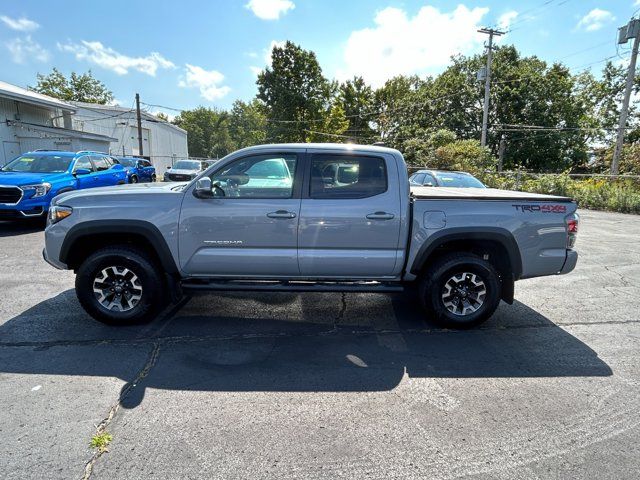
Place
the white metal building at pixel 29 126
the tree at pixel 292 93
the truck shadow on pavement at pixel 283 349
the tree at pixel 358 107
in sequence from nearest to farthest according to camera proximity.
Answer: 1. the truck shadow on pavement at pixel 283 349
2. the white metal building at pixel 29 126
3. the tree at pixel 292 93
4. the tree at pixel 358 107

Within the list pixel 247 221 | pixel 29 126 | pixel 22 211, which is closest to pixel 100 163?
pixel 22 211

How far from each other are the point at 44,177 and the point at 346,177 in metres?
8.60

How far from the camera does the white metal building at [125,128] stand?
3634cm

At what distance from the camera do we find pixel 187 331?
13.6ft

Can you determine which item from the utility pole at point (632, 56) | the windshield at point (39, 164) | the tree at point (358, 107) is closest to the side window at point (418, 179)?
the windshield at point (39, 164)

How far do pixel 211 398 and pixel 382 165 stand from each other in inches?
109

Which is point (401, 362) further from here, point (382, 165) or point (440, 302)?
point (382, 165)

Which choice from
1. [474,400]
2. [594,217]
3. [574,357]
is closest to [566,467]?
[474,400]

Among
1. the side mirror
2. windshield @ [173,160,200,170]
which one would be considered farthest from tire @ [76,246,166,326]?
windshield @ [173,160,200,170]

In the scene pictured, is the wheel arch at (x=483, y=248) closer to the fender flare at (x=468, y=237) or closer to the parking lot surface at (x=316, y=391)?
the fender flare at (x=468, y=237)

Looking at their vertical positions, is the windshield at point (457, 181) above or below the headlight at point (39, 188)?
above

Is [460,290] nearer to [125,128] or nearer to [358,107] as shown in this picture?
[125,128]

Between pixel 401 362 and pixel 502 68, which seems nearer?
pixel 401 362

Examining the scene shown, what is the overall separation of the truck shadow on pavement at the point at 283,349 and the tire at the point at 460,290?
18 centimetres
